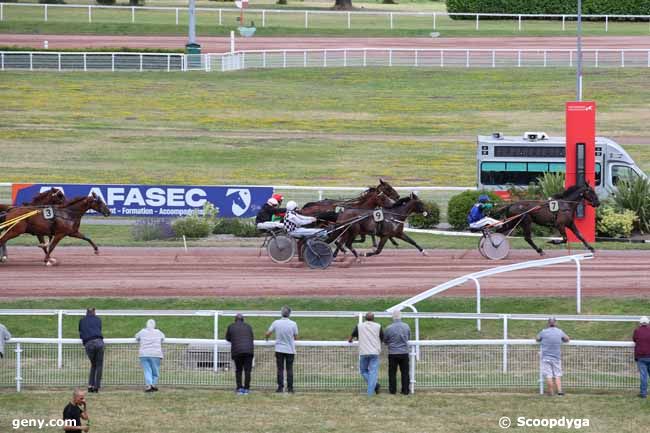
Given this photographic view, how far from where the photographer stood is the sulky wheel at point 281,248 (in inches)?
937

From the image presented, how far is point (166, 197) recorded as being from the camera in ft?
103

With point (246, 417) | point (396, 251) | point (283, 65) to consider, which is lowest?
point (246, 417)

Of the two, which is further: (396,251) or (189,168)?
(189,168)

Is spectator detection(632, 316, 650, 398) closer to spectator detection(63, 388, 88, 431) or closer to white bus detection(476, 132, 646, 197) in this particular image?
spectator detection(63, 388, 88, 431)

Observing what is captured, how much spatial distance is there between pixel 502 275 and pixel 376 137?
68.6 ft

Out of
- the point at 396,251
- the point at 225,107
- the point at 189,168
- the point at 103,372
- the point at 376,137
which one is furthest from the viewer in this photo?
the point at 225,107

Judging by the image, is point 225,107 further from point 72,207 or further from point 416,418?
point 416,418

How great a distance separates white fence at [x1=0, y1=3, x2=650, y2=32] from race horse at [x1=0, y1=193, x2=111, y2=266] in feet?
132

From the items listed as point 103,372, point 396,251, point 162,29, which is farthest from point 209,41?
point 103,372

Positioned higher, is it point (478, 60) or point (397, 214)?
point (478, 60)

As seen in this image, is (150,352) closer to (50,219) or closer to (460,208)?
(50,219)

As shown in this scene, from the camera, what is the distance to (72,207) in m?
24.1

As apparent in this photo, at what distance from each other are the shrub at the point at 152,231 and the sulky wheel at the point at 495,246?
7595 mm

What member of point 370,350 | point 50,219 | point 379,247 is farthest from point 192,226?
point 370,350
